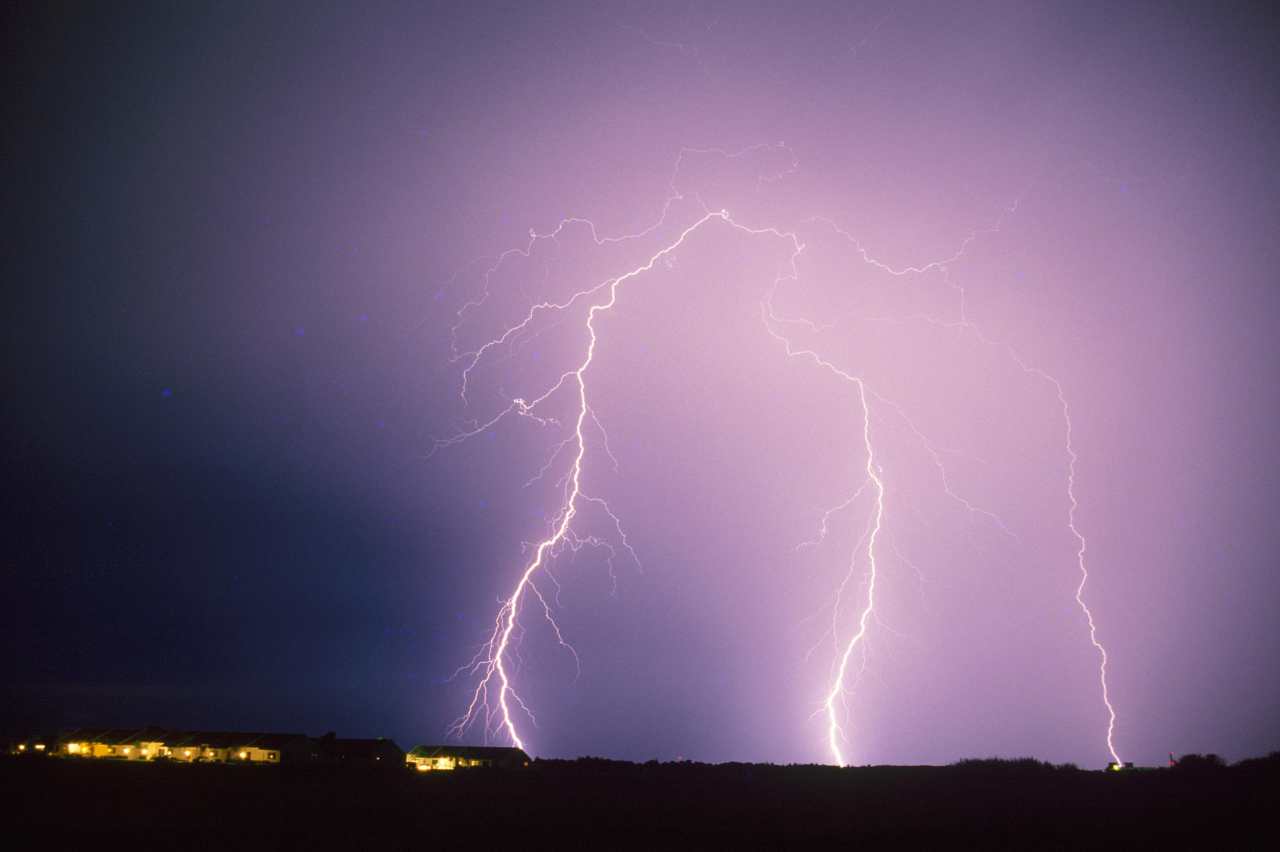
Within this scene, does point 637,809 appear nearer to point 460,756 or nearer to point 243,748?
point 460,756

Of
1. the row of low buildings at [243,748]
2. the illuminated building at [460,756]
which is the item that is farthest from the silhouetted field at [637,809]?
the row of low buildings at [243,748]

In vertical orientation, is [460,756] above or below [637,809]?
above

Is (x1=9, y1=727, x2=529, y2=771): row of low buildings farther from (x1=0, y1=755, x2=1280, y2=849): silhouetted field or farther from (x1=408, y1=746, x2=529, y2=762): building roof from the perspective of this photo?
(x1=0, y1=755, x2=1280, y2=849): silhouetted field

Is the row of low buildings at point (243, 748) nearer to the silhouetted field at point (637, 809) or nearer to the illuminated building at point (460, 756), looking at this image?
the illuminated building at point (460, 756)

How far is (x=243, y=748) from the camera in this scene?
34.3 metres

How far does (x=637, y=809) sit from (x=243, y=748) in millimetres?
27332

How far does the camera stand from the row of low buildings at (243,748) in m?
33.2

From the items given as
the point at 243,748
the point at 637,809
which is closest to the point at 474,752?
the point at 243,748

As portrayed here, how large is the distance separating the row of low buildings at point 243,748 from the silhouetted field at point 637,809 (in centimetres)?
1320

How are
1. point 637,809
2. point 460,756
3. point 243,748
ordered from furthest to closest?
point 243,748, point 460,756, point 637,809

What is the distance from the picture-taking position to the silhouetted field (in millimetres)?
10500

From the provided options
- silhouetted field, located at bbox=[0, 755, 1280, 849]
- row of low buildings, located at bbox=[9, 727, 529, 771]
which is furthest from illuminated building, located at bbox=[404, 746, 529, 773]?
silhouetted field, located at bbox=[0, 755, 1280, 849]

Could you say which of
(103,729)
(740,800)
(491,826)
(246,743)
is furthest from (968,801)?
(103,729)

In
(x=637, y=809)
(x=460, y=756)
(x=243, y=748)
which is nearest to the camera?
(x=637, y=809)
